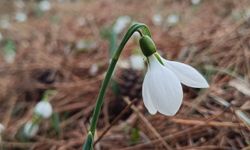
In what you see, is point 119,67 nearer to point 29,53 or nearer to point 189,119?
point 189,119

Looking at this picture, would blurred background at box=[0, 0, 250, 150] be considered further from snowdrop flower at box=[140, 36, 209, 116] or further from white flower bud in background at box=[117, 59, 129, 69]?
snowdrop flower at box=[140, 36, 209, 116]

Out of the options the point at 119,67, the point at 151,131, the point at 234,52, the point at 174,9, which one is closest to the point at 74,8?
the point at 174,9

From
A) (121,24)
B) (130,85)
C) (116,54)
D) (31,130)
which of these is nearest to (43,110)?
(31,130)

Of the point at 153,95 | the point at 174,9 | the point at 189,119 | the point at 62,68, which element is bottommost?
the point at 174,9

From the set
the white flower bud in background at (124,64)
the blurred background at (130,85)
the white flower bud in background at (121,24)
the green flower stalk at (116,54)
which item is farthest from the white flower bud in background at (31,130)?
the white flower bud in background at (121,24)

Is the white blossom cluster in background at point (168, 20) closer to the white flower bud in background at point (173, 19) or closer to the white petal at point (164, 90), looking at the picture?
the white flower bud in background at point (173, 19)

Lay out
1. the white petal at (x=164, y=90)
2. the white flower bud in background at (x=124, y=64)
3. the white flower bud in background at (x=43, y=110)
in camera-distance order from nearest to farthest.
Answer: the white petal at (x=164, y=90) < the white flower bud in background at (x=43, y=110) < the white flower bud in background at (x=124, y=64)

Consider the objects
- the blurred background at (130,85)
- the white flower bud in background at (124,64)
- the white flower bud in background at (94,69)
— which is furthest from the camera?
the white flower bud in background at (94,69)
